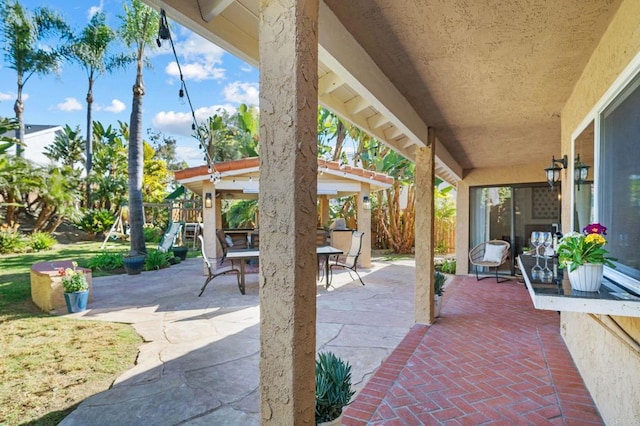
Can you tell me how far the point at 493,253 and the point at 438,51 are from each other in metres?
8.00

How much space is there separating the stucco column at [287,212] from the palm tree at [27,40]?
22271 mm

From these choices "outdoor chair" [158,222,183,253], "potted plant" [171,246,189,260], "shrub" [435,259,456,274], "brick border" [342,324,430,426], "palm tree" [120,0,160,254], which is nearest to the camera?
"brick border" [342,324,430,426]

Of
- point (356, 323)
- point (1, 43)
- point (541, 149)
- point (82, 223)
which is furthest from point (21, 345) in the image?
point (1, 43)

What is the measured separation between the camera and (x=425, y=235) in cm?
519

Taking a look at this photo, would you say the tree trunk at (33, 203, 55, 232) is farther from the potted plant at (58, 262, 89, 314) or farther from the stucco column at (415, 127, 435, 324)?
the stucco column at (415, 127, 435, 324)

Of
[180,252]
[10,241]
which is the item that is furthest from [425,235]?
[10,241]

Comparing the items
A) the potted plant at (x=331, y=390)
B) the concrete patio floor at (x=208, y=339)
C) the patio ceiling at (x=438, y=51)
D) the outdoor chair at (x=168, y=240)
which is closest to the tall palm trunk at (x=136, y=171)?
the outdoor chair at (x=168, y=240)

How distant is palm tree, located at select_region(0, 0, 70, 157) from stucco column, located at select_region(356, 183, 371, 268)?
1819 centimetres

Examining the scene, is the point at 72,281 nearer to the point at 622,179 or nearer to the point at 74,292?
the point at 74,292

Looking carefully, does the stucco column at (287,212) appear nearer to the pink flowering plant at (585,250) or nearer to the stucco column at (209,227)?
the pink flowering plant at (585,250)

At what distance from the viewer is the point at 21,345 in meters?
4.66

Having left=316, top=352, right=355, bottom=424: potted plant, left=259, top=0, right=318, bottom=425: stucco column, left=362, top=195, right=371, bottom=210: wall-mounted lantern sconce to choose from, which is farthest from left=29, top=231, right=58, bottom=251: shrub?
left=259, top=0, right=318, bottom=425: stucco column

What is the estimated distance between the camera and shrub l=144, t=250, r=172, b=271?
35.1 feet

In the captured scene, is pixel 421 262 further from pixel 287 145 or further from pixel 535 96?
pixel 287 145
